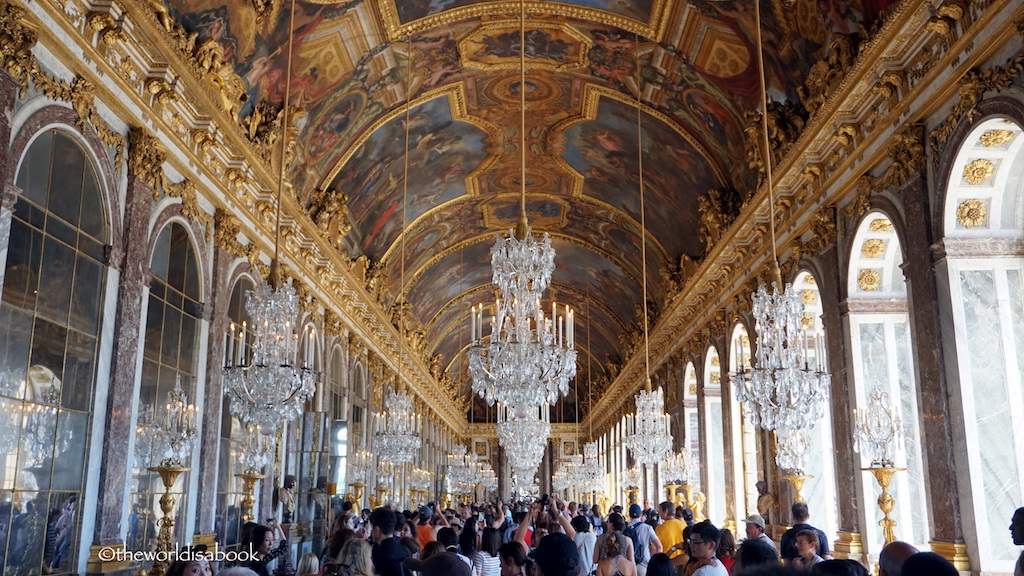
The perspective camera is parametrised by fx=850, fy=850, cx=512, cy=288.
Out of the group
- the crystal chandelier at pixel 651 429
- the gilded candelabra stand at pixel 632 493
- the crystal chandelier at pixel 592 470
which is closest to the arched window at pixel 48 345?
the crystal chandelier at pixel 651 429

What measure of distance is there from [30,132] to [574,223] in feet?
70.2

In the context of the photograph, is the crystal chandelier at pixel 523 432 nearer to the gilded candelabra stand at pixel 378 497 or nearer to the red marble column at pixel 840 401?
the red marble column at pixel 840 401

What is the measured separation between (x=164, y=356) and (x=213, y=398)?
177 centimetres

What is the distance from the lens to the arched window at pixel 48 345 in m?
7.46

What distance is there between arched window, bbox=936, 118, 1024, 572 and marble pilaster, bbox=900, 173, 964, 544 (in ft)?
0.59

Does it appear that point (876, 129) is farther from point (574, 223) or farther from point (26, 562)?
point (574, 223)

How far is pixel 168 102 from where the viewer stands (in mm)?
10578

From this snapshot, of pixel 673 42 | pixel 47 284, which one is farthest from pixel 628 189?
pixel 47 284

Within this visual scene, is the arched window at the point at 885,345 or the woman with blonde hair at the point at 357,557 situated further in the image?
the arched window at the point at 885,345

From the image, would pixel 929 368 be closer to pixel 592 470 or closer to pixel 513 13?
pixel 513 13

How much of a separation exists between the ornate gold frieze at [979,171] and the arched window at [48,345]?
29.9 feet

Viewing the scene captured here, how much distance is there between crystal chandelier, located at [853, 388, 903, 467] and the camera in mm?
8891

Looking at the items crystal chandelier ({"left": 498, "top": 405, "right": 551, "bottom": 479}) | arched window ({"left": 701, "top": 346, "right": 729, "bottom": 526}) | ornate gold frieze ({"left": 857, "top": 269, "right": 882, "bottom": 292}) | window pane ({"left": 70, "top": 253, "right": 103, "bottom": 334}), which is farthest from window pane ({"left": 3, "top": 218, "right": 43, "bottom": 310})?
arched window ({"left": 701, "top": 346, "right": 729, "bottom": 526})

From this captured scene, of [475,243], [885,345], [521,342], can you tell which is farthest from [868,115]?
[475,243]
